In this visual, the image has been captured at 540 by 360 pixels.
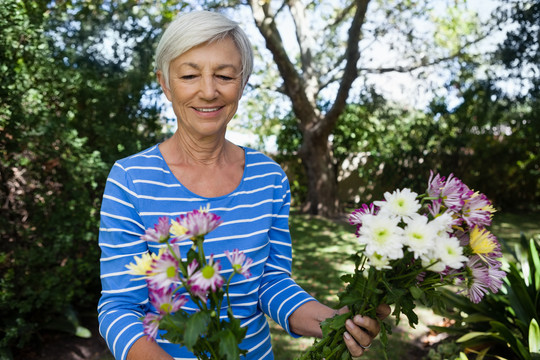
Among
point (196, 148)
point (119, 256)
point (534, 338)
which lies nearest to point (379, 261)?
point (119, 256)

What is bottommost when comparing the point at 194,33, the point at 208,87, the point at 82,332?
the point at 82,332

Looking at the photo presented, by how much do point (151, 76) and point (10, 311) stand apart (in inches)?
110

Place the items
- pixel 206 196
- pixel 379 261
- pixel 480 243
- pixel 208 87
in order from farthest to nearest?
pixel 206 196, pixel 208 87, pixel 480 243, pixel 379 261

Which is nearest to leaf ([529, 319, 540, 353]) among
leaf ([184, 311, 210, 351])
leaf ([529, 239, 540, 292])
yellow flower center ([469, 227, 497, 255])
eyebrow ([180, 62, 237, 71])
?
leaf ([529, 239, 540, 292])

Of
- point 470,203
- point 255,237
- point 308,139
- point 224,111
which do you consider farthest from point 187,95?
point 308,139

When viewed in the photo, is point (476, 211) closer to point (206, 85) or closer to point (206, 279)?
point (206, 279)

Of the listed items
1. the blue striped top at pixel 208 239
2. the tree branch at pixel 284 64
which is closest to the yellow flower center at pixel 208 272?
the blue striped top at pixel 208 239

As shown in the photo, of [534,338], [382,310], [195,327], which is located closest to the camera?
[195,327]

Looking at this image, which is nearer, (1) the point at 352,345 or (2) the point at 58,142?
(1) the point at 352,345

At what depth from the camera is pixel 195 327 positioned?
1001 millimetres

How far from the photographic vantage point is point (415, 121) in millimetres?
12672

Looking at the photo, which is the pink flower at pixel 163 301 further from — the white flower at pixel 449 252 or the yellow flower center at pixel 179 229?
the white flower at pixel 449 252

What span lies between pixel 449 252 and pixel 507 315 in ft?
12.0

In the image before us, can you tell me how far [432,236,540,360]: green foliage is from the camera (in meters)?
3.75
